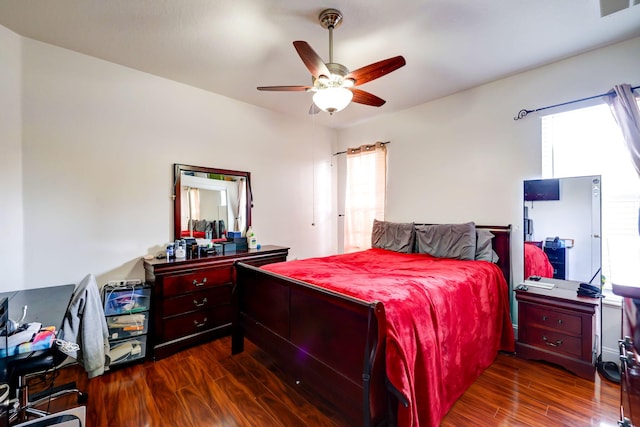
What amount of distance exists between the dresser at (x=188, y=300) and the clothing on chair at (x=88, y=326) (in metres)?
0.43

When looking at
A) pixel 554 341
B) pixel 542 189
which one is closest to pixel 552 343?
pixel 554 341

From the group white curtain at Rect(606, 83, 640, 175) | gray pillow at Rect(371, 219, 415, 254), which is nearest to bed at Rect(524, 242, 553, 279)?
white curtain at Rect(606, 83, 640, 175)

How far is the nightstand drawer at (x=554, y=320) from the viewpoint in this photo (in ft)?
7.33

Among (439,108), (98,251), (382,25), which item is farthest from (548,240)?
(98,251)

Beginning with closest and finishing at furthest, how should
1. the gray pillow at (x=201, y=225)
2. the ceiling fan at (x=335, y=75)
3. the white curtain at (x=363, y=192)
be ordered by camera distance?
the ceiling fan at (x=335, y=75)
the gray pillow at (x=201, y=225)
the white curtain at (x=363, y=192)

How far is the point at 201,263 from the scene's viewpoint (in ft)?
9.21

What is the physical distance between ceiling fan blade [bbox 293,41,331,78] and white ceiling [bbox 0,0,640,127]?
45 centimetres

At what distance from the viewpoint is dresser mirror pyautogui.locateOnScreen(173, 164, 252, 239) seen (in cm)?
310

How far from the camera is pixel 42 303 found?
1911mm

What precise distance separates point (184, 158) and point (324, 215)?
2356 millimetres

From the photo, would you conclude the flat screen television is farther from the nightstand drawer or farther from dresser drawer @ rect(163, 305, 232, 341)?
dresser drawer @ rect(163, 305, 232, 341)

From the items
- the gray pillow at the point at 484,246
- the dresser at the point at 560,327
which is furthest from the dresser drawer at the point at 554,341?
the gray pillow at the point at 484,246

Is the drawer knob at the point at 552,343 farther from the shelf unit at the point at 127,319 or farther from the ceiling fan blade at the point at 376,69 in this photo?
the shelf unit at the point at 127,319

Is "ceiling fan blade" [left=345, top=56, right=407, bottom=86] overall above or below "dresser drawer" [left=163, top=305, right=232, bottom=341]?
above
